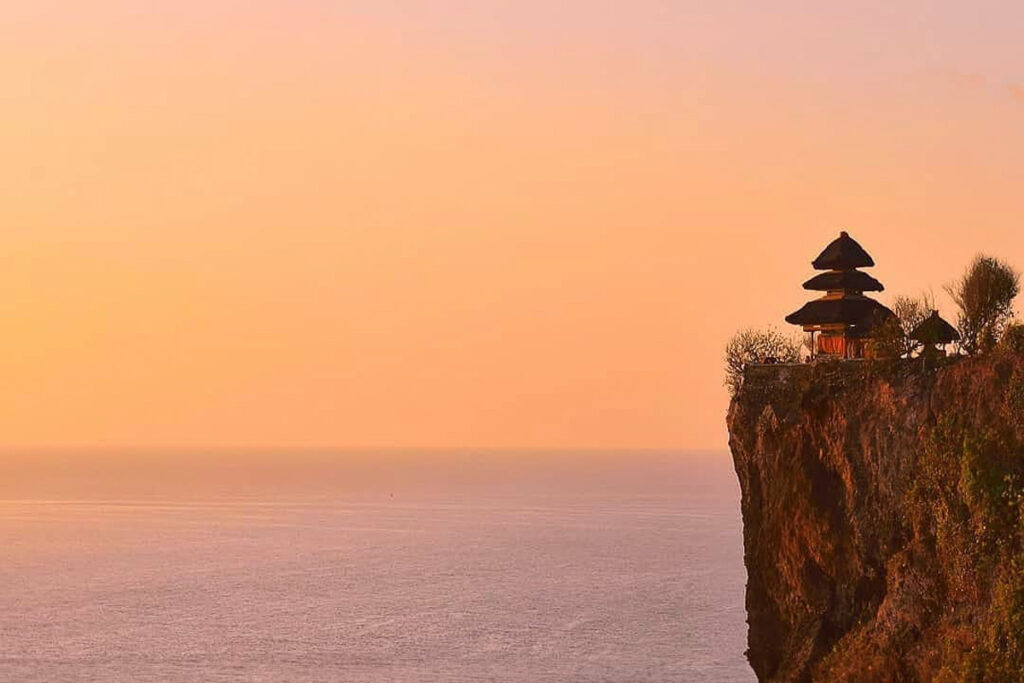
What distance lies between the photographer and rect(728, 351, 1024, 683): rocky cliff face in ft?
139

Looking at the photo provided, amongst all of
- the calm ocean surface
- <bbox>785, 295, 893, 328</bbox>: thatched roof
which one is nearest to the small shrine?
<bbox>785, 295, 893, 328</bbox>: thatched roof

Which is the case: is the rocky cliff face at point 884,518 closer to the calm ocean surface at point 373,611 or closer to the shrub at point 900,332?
the shrub at point 900,332

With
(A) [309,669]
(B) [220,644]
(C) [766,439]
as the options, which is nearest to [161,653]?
(B) [220,644]

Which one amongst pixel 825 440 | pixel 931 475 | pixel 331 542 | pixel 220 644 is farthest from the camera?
pixel 331 542

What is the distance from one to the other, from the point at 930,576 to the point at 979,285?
1218cm

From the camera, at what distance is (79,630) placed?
10681 cm

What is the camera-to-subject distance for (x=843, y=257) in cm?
5584

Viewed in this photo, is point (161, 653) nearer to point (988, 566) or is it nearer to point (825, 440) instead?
point (825, 440)

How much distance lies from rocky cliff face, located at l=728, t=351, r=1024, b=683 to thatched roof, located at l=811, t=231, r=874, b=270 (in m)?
6.26

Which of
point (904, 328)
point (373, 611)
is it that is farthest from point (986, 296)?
point (373, 611)

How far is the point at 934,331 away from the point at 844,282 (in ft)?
24.7

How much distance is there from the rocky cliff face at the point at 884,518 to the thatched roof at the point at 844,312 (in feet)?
15.1

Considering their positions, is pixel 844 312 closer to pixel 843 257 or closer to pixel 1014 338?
pixel 843 257

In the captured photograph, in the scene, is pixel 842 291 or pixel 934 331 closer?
pixel 934 331
